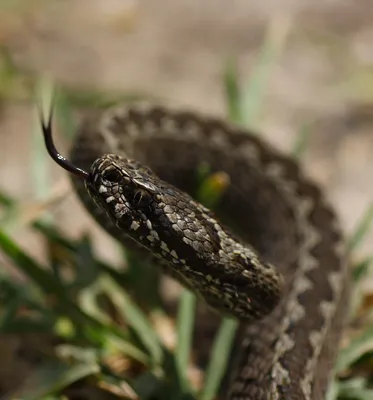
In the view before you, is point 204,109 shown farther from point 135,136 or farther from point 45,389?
point 45,389

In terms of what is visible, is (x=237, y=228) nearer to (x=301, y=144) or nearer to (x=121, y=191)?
(x=301, y=144)

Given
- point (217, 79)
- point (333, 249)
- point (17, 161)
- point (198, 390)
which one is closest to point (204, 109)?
point (217, 79)

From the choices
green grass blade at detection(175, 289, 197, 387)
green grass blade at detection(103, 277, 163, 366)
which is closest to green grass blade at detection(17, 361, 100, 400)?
green grass blade at detection(103, 277, 163, 366)

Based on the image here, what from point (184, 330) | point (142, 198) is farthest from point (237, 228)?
point (142, 198)

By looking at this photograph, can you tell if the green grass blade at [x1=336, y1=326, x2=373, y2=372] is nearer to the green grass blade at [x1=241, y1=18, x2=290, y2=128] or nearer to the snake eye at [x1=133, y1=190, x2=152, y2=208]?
the snake eye at [x1=133, y1=190, x2=152, y2=208]

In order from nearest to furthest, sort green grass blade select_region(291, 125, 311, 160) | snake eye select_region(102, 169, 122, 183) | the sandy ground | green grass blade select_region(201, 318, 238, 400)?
snake eye select_region(102, 169, 122, 183), green grass blade select_region(201, 318, 238, 400), green grass blade select_region(291, 125, 311, 160), the sandy ground
